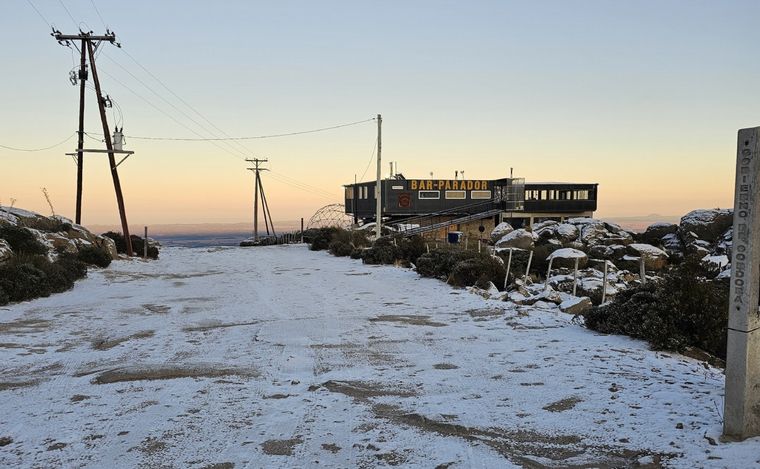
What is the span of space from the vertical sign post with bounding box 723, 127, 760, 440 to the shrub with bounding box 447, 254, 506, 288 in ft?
31.0

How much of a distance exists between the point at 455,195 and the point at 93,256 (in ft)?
120

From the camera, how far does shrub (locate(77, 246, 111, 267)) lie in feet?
60.1

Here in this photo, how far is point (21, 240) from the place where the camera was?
1501 centimetres

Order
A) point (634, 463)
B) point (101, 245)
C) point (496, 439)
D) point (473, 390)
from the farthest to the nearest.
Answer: point (101, 245), point (473, 390), point (496, 439), point (634, 463)

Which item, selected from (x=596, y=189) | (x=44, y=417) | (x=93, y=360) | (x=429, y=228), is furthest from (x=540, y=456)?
(x=596, y=189)

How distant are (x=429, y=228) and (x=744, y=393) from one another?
1532 inches

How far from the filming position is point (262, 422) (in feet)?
14.9

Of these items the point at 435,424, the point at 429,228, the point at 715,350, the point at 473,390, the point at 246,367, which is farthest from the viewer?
the point at 429,228

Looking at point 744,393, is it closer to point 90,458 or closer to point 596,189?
point 90,458

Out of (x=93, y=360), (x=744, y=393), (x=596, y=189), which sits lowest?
(x=93, y=360)

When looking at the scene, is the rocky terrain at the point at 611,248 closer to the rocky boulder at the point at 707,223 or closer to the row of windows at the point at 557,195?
the rocky boulder at the point at 707,223

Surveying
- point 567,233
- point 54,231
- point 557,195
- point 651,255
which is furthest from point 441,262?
point 557,195

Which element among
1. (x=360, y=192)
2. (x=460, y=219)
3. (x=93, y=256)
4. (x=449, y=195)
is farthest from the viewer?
(x=360, y=192)

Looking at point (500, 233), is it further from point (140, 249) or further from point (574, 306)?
point (574, 306)
